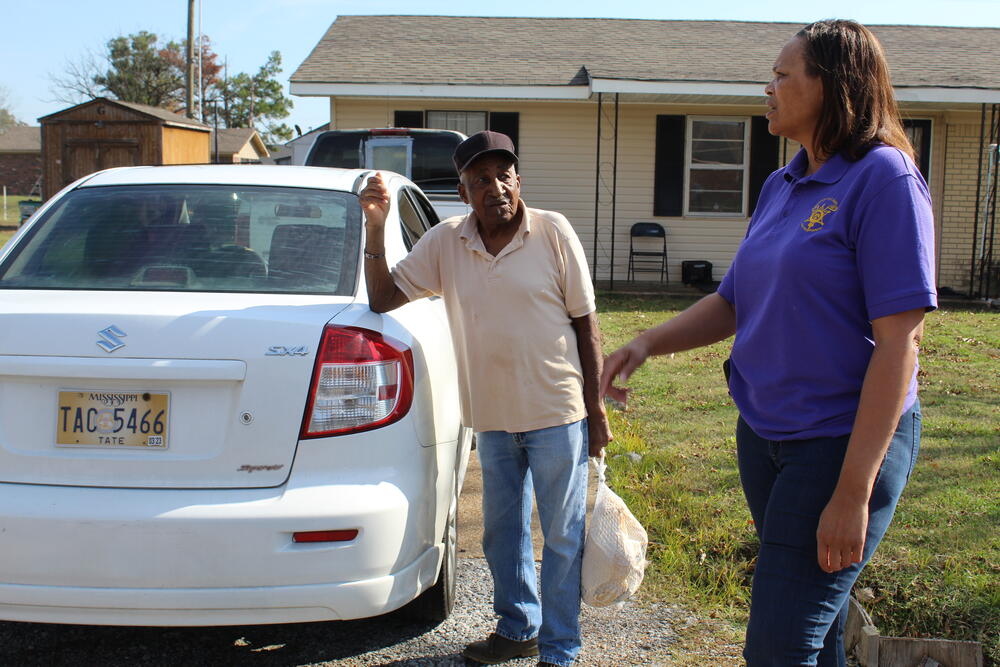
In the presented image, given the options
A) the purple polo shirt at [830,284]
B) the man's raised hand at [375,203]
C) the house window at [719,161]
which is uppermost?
the house window at [719,161]

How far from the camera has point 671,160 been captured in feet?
48.9

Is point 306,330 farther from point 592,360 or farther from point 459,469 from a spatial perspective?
point 459,469

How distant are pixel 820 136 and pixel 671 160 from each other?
519 inches

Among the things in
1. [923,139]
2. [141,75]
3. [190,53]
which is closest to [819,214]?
[923,139]

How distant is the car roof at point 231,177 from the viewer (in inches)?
142

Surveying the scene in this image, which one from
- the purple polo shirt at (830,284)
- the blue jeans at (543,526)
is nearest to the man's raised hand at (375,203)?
the blue jeans at (543,526)

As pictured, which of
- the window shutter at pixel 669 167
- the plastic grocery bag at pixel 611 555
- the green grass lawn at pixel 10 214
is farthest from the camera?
the green grass lawn at pixel 10 214

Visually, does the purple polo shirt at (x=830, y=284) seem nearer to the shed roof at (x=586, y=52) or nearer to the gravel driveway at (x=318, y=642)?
the gravel driveway at (x=318, y=642)

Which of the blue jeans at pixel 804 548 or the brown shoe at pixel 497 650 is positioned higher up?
the blue jeans at pixel 804 548

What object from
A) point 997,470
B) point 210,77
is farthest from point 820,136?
point 210,77

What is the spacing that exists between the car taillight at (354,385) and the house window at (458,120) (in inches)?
492

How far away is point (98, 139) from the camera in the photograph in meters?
21.4

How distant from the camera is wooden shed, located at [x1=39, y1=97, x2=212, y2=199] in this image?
21.2m

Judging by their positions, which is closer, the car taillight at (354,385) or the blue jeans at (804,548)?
the blue jeans at (804,548)
